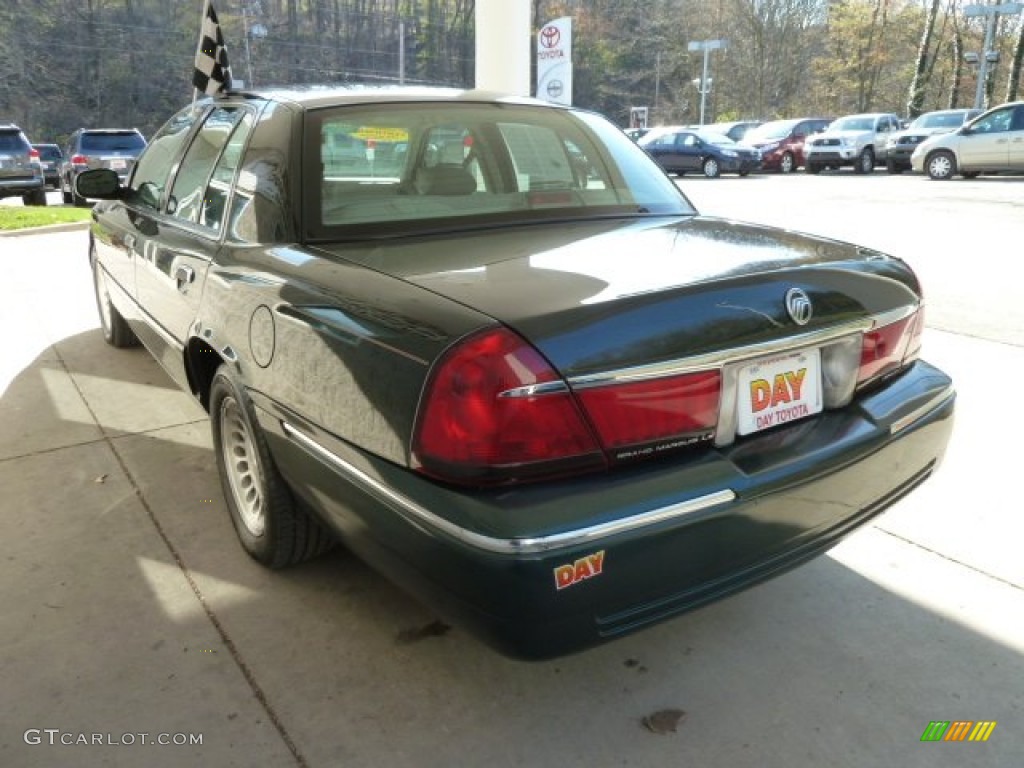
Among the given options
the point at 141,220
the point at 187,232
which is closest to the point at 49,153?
the point at 141,220

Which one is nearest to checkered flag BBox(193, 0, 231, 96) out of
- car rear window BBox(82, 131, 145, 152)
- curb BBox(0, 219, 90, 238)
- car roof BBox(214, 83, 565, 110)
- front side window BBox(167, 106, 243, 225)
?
front side window BBox(167, 106, 243, 225)

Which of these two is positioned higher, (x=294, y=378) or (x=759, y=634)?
(x=294, y=378)

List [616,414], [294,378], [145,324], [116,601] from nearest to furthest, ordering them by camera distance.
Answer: [616,414]
[294,378]
[116,601]
[145,324]

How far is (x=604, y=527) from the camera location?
1.70 metres

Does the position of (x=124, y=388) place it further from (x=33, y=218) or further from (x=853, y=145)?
(x=853, y=145)

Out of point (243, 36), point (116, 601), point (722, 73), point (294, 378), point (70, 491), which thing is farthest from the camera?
point (243, 36)

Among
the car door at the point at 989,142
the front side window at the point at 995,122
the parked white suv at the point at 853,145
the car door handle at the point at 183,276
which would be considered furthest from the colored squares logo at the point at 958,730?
the parked white suv at the point at 853,145

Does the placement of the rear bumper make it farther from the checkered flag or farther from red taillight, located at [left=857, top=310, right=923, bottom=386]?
the checkered flag

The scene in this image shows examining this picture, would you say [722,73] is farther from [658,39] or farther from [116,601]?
[116,601]

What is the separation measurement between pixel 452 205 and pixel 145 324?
6.46 ft

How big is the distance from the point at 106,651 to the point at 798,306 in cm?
216

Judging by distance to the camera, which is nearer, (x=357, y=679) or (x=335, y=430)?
(x=335, y=430)

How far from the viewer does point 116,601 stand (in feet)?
8.64

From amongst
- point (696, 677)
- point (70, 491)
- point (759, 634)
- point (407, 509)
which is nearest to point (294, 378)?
point (407, 509)
